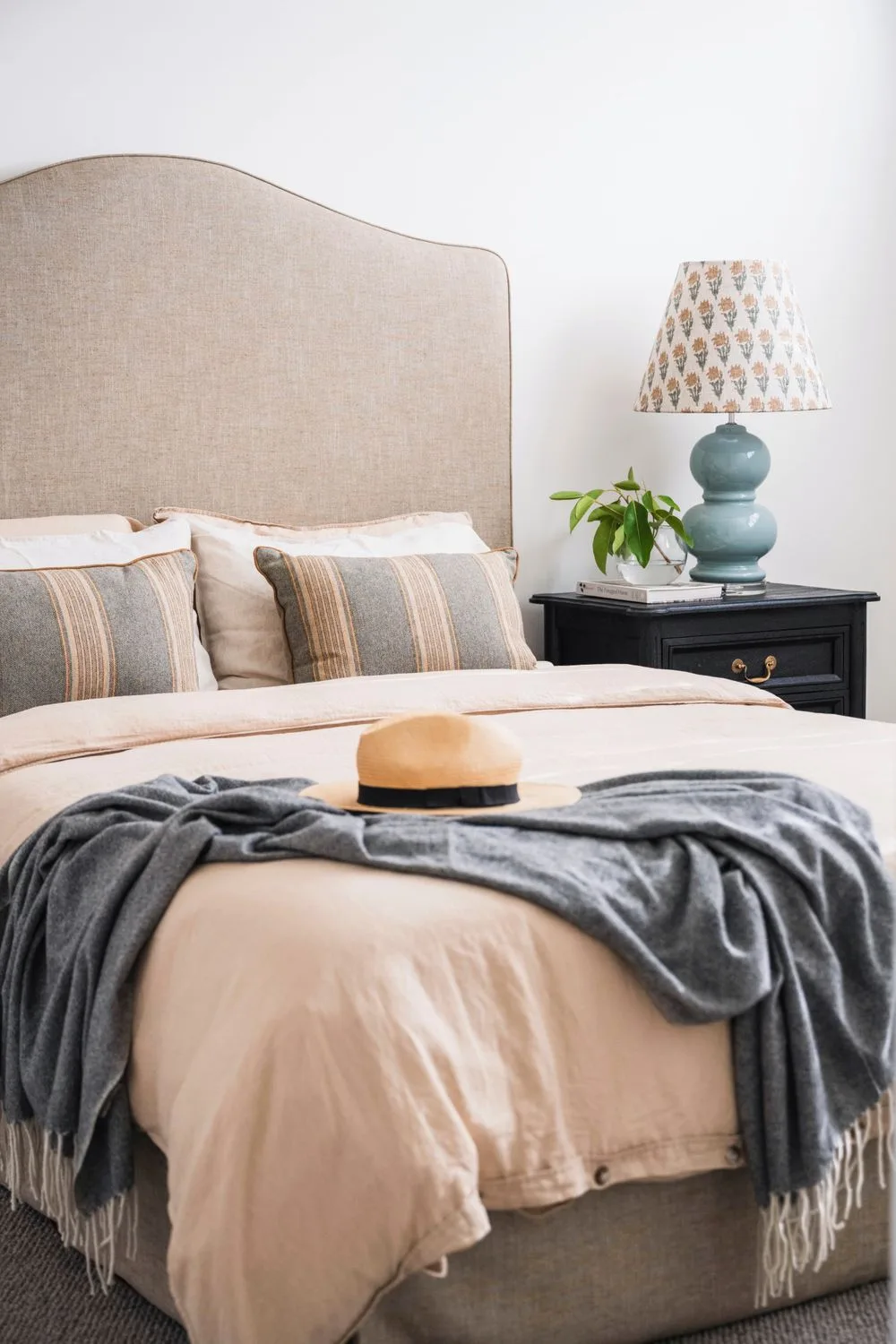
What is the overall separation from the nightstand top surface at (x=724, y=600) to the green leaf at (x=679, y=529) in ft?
0.74

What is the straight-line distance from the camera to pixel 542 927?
5.05ft

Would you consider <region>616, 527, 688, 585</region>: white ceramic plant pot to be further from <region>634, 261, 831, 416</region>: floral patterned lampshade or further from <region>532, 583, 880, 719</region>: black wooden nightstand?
<region>634, 261, 831, 416</region>: floral patterned lampshade

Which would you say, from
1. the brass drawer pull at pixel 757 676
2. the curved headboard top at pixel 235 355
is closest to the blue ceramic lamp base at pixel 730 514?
the brass drawer pull at pixel 757 676

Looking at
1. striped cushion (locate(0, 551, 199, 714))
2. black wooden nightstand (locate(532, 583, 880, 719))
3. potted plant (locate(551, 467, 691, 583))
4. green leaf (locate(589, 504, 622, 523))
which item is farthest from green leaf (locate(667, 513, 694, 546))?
striped cushion (locate(0, 551, 199, 714))

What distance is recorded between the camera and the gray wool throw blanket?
5.13ft

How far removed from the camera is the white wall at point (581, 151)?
11.1 feet

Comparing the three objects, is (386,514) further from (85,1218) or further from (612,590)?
(85,1218)

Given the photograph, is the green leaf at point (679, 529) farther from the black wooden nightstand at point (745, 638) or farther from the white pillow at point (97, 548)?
the white pillow at point (97, 548)

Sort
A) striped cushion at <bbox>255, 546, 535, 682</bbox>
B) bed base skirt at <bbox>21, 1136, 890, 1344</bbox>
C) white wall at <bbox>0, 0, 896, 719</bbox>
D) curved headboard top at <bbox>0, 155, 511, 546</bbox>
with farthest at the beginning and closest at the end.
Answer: white wall at <bbox>0, 0, 896, 719</bbox>, curved headboard top at <bbox>0, 155, 511, 546</bbox>, striped cushion at <bbox>255, 546, 535, 682</bbox>, bed base skirt at <bbox>21, 1136, 890, 1344</bbox>

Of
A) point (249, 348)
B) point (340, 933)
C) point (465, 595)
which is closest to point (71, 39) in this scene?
point (249, 348)

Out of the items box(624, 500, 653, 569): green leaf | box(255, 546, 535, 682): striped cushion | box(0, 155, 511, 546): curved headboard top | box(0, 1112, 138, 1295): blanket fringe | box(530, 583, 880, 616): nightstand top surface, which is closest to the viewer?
box(0, 1112, 138, 1295): blanket fringe

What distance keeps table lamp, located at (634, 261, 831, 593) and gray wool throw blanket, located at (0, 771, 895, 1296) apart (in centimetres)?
196

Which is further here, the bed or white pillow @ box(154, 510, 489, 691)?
white pillow @ box(154, 510, 489, 691)

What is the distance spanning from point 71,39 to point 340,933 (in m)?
2.51
